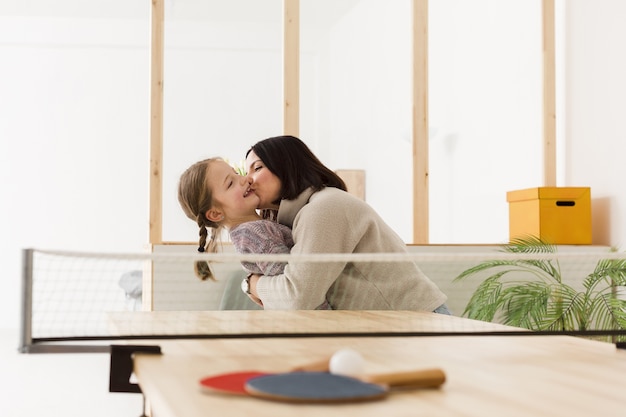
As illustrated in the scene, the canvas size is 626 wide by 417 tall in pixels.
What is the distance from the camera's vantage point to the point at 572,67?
225 inches

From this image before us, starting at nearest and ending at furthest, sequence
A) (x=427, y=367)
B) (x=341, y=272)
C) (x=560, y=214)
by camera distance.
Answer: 1. (x=427, y=367)
2. (x=341, y=272)
3. (x=560, y=214)

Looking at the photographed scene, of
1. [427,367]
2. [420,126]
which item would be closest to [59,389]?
[420,126]

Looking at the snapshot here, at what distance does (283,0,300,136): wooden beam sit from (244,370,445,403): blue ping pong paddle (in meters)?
4.47

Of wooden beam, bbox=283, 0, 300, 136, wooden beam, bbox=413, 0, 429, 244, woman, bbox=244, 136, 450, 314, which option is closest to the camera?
woman, bbox=244, 136, 450, 314

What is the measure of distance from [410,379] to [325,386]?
0.11 metres

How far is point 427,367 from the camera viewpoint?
1.19m

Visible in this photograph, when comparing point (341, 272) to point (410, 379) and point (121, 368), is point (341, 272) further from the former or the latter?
point (410, 379)

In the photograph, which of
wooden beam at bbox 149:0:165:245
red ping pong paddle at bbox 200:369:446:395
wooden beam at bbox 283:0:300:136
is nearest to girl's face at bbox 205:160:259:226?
red ping pong paddle at bbox 200:369:446:395

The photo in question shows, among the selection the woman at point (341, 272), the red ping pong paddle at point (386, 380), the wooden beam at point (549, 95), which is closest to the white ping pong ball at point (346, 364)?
the red ping pong paddle at point (386, 380)

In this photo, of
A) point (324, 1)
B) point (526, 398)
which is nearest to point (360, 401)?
point (526, 398)

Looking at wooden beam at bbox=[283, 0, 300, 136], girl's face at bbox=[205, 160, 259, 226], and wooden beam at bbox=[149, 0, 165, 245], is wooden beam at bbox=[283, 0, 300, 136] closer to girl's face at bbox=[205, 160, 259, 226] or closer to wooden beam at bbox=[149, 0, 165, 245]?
wooden beam at bbox=[149, 0, 165, 245]

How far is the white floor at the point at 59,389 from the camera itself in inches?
193

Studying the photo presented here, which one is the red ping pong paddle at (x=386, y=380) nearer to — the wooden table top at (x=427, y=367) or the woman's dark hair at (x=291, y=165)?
the wooden table top at (x=427, y=367)

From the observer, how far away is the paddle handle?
3.20ft
